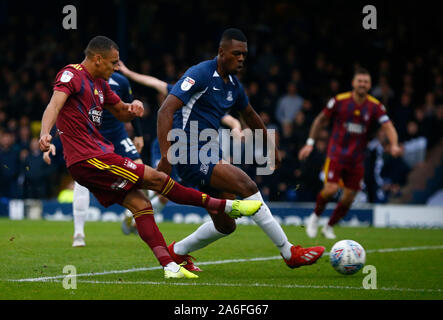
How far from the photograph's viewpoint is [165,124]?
700 centimetres

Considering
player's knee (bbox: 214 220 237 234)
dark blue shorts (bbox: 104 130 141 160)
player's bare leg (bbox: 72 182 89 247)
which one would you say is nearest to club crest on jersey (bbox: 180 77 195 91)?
player's knee (bbox: 214 220 237 234)

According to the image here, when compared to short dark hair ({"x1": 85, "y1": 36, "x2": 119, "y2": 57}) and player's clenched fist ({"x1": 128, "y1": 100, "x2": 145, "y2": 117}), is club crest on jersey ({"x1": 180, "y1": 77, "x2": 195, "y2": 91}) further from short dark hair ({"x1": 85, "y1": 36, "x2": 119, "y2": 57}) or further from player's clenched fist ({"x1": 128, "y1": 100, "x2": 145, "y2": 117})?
short dark hair ({"x1": 85, "y1": 36, "x2": 119, "y2": 57})

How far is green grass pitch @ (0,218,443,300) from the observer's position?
608 centimetres

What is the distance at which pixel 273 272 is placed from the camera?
7684 mm

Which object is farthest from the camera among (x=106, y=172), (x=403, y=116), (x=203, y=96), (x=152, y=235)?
(x=403, y=116)

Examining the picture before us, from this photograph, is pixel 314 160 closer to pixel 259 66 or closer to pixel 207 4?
pixel 259 66

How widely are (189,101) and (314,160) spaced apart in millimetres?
9146

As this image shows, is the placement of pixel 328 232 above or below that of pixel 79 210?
below

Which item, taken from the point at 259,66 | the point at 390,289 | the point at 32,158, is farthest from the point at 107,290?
the point at 259,66

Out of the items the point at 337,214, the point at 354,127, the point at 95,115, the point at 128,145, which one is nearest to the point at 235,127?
the point at 128,145

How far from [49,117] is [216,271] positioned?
231 cm

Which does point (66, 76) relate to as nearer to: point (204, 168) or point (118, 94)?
point (204, 168)

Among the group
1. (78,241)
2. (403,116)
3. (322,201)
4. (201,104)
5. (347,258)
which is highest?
(403,116)

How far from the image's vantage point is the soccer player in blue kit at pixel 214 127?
711cm
